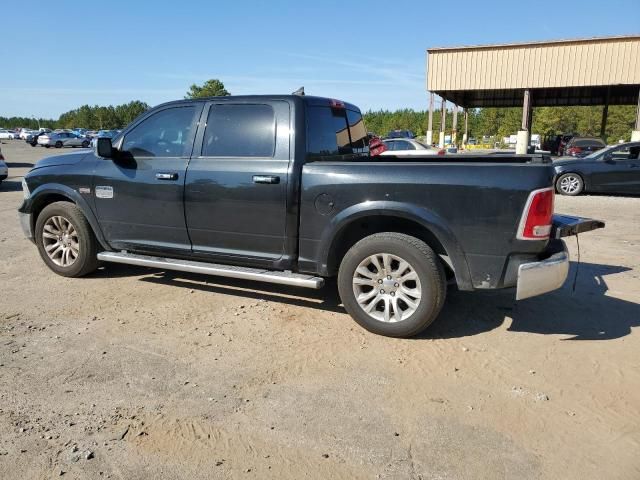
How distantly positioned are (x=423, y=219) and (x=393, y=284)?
58 cm

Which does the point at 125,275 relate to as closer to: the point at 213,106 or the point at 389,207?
the point at 213,106

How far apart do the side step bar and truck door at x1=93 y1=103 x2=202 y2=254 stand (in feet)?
0.37

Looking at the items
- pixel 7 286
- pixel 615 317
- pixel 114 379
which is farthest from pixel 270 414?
pixel 7 286

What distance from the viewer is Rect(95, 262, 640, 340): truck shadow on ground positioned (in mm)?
4375

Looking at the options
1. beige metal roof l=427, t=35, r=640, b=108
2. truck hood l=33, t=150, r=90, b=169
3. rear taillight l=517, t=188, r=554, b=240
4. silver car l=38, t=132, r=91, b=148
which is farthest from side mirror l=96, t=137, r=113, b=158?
silver car l=38, t=132, r=91, b=148

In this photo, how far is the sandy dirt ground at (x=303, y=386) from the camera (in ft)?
8.61

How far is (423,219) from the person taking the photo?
3924 millimetres

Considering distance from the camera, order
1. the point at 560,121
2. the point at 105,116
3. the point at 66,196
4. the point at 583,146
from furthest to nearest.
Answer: the point at 105,116 < the point at 560,121 < the point at 583,146 < the point at 66,196

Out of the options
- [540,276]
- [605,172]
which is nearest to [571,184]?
[605,172]

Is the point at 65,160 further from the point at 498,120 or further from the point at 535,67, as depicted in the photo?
the point at 498,120

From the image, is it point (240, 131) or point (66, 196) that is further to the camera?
point (66, 196)

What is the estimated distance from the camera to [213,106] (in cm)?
489

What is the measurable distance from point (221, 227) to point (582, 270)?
4278 millimetres

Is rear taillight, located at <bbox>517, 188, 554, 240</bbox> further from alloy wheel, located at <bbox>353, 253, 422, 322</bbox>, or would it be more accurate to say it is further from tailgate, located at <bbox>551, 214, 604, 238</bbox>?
alloy wheel, located at <bbox>353, 253, 422, 322</bbox>
